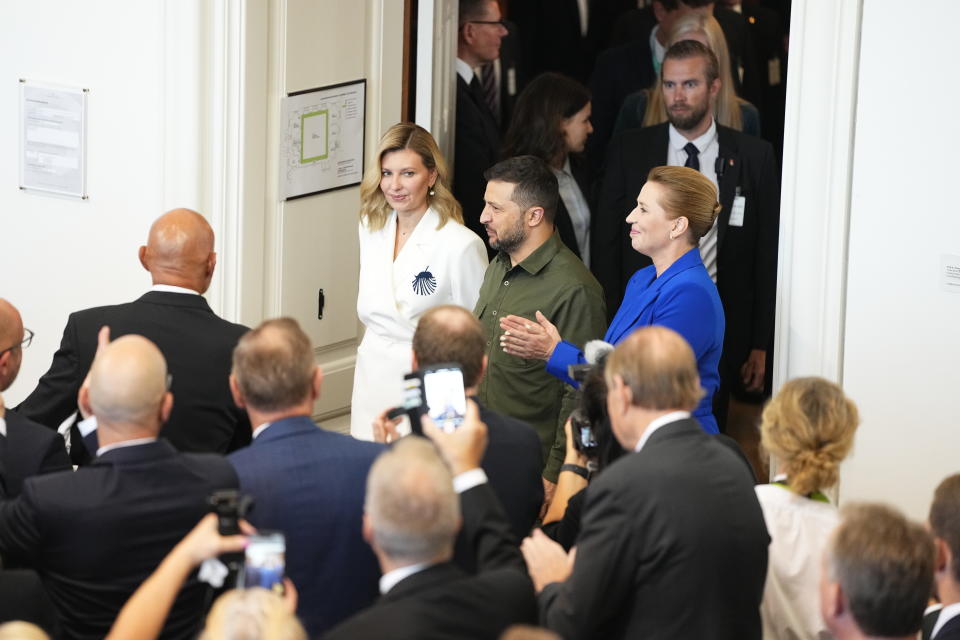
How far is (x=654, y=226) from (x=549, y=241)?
529 millimetres

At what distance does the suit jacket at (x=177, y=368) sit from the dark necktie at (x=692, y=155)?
253 cm

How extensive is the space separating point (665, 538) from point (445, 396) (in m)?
0.64

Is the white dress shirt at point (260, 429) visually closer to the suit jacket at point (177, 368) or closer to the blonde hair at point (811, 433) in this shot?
the suit jacket at point (177, 368)

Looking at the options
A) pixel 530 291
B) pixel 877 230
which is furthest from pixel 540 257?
pixel 877 230

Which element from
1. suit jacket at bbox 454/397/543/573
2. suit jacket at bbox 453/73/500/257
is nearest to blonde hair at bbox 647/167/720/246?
suit jacket at bbox 454/397/543/573

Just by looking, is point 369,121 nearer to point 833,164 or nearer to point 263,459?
point 833,164

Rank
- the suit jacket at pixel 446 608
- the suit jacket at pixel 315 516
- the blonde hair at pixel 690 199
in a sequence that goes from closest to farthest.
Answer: the suit jacket at pixel 446 608, the suit jacket at pixel 315 516, the blonde hair at pixel 690 199

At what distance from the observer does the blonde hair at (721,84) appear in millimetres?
6770

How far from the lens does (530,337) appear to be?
4.74 metres

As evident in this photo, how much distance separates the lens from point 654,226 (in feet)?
15.2

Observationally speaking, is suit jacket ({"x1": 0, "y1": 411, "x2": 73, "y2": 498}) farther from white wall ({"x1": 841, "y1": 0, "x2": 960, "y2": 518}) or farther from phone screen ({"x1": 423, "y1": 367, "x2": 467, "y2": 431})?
white wall ({"x1": 841, "y1": 0, "x2": 960, "y2": 518})

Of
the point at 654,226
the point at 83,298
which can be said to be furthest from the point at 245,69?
the point at 654,226

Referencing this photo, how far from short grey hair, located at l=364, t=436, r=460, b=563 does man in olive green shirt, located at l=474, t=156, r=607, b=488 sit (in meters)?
2.27

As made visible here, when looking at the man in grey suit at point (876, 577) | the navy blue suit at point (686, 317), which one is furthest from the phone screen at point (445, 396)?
the navy blue suit at point (686, 317)
